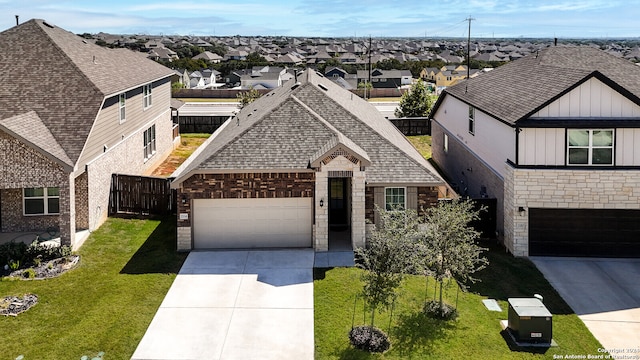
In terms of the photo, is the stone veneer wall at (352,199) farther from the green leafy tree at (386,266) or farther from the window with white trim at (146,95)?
the window with white trim at (146,95)

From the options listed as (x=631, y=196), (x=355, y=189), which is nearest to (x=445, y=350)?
(x=355, y=189)

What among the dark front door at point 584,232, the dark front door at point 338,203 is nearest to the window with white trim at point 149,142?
the dark front door at point 338,203

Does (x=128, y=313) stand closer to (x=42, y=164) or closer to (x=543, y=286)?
(x=42, y=164)

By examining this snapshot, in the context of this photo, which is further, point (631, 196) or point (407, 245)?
point (631, 196)

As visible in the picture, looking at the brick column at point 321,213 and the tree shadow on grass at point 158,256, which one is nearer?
the tree shadow on grass at point 158,256

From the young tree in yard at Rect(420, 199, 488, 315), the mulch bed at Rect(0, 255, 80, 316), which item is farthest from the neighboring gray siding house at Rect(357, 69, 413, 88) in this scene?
the young tree in yard at Rect(420, 199, 488, 315)

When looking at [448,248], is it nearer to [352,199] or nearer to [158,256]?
[352,199]
